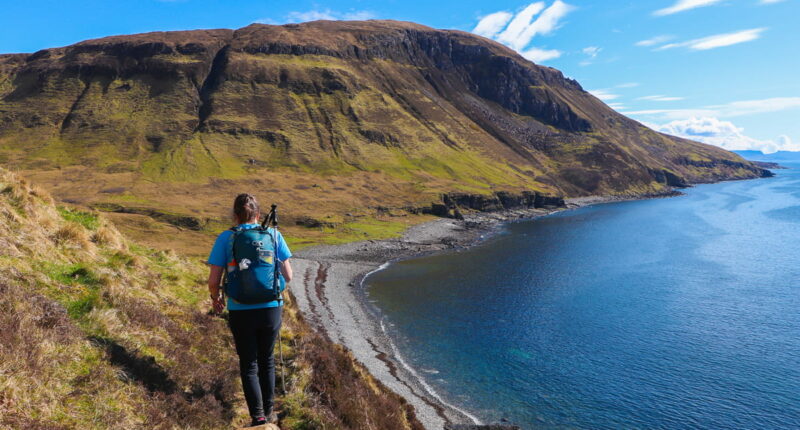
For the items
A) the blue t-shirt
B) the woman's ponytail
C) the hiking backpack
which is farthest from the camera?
the woman's ponytail

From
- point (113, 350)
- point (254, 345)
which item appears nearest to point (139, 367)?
point (113, 350)

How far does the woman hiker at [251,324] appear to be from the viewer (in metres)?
7.58

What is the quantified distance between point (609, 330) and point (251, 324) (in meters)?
49.6

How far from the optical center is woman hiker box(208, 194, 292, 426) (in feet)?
24.9

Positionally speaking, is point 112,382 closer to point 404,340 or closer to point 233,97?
point 404,340

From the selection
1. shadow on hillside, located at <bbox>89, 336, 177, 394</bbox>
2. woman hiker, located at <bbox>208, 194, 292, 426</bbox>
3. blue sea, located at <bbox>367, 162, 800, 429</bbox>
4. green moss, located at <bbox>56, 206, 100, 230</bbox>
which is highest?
green moss, located at <bbox>56, 206, 100, 230</bbox>

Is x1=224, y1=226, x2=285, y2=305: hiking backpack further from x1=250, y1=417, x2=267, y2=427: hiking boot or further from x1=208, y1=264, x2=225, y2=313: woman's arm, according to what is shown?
x1=250, y1=417, x2=267, y2=427: hiking boot

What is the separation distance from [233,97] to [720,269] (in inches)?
7114

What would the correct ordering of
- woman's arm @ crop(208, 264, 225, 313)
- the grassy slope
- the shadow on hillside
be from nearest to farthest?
the grassy slope < woman's arm @ crop(208, 264, 225, 313) < the shadow on hillside

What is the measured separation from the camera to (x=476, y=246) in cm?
10162

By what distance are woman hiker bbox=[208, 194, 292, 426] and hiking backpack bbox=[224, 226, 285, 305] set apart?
130mm

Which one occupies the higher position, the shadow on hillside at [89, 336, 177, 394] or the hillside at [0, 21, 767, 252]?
the hillside at [0, 21, 767, 252]

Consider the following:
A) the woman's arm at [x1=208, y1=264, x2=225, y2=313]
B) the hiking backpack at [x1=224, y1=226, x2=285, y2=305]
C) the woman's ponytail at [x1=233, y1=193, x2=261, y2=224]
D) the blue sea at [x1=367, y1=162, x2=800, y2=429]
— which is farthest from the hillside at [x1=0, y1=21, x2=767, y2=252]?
the hiking backpack at [x1=224, y1=226, x2=285, y2=305]

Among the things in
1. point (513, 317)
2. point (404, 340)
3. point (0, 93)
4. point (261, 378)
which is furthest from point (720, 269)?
point (0, 93)
